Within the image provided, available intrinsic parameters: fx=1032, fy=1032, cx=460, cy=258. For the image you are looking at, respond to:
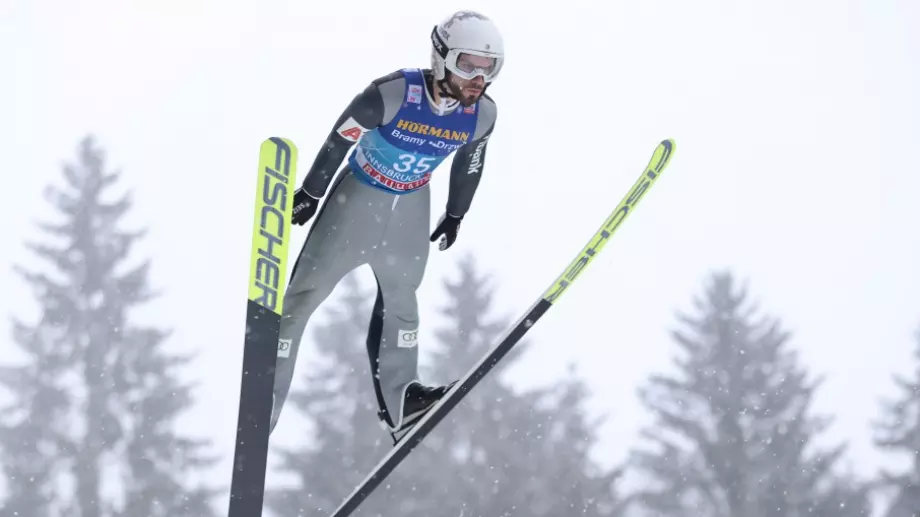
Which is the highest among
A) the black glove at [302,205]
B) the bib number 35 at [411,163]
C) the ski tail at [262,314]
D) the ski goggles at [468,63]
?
the ski goggles at [468,63]

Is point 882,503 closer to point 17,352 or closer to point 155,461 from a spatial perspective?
point 155,461

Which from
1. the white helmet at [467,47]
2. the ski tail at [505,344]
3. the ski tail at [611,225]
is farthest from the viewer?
the ski tail at [611,225]

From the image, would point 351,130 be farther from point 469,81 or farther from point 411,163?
point 469,81

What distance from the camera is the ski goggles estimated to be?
4.27 meters

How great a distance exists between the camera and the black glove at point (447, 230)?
496cm

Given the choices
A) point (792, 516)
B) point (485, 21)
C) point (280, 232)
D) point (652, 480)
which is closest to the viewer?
point (280, 232)

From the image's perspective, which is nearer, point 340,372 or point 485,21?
point 485,21

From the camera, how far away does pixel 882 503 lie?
60.4 ft

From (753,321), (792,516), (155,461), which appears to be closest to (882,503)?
(792,516)

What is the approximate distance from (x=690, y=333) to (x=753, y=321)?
4.08 feet

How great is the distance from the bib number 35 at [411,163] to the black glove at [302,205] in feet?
1.31

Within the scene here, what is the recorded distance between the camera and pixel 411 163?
4.58 metres

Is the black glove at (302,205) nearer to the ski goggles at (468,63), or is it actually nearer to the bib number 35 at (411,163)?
the bib number 35 at (411,163)

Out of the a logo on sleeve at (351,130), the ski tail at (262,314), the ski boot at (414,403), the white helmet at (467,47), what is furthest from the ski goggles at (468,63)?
the ski boot at (414,403)
